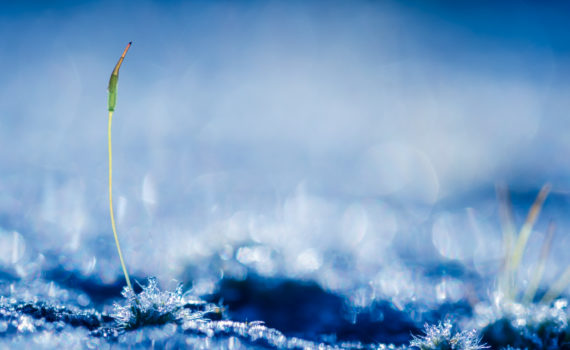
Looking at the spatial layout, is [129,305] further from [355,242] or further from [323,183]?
[323,183]

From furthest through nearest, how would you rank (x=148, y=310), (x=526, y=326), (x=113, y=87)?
(x=526, y=326) → (x=148, y=310) → (x=113, y=87)

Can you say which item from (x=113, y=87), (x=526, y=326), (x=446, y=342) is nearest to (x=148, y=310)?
(x=113, y=87)

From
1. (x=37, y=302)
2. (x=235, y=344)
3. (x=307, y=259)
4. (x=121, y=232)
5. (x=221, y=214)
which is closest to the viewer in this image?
(x=235, y=344)

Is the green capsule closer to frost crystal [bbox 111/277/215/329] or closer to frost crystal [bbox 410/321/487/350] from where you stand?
frost crystal [bbox 111/277/215/329]

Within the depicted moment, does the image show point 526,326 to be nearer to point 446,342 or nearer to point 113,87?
point 446,342

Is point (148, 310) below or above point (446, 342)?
above

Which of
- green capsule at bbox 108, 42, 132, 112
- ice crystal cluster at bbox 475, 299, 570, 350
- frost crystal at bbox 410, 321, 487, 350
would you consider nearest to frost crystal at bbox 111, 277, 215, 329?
green capsule at bbox 108, 42, 132, 112

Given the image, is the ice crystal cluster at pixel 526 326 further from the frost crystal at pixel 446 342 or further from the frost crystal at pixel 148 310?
the frost crystal at pixel 148 310

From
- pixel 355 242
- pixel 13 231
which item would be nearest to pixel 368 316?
pixel 355 242
